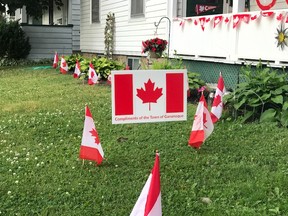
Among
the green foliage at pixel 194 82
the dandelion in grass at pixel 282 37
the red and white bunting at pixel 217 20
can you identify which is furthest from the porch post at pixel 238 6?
the green foliage at pixel 194 82

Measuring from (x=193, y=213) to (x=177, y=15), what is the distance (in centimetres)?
727

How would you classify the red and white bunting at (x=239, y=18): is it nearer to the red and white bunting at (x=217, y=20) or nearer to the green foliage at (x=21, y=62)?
the red and white bunting at (x=217, y=20)

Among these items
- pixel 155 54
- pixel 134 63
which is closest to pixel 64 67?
pixel 134 63

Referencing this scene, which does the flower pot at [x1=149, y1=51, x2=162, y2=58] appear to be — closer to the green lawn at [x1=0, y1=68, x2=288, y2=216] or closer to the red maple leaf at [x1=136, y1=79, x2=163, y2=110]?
the green lawn at [x1=0, y1=68, x2=288, y2=216]

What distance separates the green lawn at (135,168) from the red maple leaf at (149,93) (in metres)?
0.74

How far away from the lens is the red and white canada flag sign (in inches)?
165

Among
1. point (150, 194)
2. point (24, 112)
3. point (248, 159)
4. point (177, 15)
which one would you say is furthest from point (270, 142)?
point (177, 15)

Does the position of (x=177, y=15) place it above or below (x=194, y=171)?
above

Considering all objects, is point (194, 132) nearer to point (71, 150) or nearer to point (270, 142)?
point (270, 142)

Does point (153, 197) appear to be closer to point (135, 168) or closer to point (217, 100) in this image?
point (135, 168)

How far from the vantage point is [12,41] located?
751 inches

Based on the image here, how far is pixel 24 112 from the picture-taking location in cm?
750

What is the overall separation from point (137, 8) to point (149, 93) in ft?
28.6

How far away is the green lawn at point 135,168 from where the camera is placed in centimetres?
364
